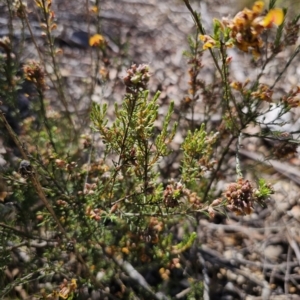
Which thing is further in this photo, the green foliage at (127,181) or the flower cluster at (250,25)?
the green foliage at (127,181)

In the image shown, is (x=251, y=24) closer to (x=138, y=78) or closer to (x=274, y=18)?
(x=274, y=18)

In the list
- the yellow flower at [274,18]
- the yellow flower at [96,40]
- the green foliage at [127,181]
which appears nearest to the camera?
the yellow flower at [274,18]

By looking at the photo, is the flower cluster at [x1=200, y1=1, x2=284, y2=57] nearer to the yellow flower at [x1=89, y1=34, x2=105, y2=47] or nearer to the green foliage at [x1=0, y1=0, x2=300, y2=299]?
the green foliage at [x1=0, y1=0, x2=300, y2=299]

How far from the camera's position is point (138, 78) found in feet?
3.67

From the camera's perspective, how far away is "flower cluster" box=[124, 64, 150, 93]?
113 centimetres

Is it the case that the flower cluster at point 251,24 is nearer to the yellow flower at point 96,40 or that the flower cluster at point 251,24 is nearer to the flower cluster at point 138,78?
the flower cluster at point 138,78

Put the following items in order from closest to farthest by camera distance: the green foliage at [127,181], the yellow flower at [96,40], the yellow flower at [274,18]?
the yellow flower at [274,18], the green foliage at [127,181], the yellow flower at [96,40]

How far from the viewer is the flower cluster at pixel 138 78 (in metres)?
1.13

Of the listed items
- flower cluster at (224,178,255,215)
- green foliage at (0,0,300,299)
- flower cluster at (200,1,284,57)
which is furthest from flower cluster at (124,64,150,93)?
flower cluster at (224,178,255,215)

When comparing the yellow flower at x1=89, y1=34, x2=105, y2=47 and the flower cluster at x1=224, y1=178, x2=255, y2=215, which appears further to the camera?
the yellow flower at x1=89, y1=34, x2=105, y2=47

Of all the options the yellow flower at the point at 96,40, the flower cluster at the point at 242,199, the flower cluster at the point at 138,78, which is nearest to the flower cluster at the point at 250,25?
the flower cluster at the point at 138,78

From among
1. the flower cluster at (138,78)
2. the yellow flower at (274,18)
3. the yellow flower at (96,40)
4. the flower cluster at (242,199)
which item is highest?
the yellow flower at (96,40)

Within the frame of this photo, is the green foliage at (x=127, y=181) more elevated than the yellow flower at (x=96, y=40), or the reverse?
the yellow flower at (x=96, y=40)

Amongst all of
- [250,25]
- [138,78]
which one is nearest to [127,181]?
[138,78]
